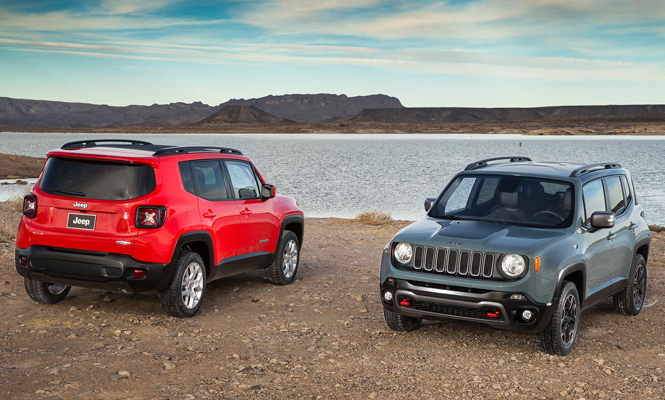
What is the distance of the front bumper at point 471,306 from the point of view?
612 centimetres

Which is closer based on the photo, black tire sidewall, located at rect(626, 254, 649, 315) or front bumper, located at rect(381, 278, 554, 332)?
front bumper, located at rect(381, 278, 554, 332)

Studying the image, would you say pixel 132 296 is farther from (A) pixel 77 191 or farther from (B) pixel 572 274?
(B) pixel 572 274

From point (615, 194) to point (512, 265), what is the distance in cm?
251

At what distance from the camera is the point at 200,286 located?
7.78 metres

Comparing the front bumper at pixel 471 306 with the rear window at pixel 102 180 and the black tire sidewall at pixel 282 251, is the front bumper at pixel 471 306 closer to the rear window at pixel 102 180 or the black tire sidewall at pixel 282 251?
the rear window at pixel 102 180

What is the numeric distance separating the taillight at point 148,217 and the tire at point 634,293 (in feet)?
18.1

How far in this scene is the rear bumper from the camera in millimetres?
6883

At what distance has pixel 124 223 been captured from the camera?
690cm

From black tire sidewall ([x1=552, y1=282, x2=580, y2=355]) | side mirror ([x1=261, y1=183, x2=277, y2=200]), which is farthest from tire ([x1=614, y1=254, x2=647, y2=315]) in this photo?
side mirror ([x1=261, y1=183, x2=277, y2=200])

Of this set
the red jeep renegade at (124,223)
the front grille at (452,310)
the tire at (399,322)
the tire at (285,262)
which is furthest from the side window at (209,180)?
the front grille at (452,310)

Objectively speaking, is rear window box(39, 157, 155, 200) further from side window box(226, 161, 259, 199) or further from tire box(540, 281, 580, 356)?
tire box(540, 281, 580, 356)

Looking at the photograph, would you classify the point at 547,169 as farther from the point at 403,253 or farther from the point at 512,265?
the point at 403,253

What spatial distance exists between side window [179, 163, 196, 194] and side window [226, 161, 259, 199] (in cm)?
90

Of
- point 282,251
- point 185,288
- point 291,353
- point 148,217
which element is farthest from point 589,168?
A: point 148,217
